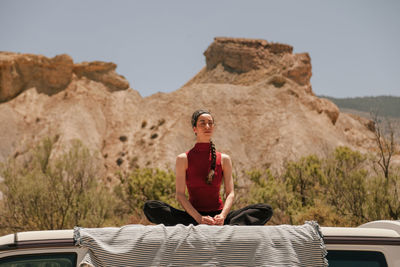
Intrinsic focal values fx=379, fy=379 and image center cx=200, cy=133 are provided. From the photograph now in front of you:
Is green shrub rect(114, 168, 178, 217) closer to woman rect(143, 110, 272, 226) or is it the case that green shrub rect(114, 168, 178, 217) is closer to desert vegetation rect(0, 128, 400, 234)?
desert vegetation rect(0, 128, 400, 234)

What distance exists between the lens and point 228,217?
10.0ft

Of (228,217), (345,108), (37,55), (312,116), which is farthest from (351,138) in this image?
(345,108)

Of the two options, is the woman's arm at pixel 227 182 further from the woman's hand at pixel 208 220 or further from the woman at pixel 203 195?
the woman's hand at pixel 208 220

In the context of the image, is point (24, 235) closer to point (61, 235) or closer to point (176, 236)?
point (61, 235)

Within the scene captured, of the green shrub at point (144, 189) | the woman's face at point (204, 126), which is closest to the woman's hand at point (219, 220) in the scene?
the woman's face at point (204, 126)

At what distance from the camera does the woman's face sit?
3.33 meters

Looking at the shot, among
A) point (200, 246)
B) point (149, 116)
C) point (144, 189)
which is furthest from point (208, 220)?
point (149, 116)

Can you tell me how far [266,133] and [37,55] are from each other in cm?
2636

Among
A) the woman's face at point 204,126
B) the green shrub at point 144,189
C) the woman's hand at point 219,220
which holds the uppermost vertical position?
the woman's face at point 204,126

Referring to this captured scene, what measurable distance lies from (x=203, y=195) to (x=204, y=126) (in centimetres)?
61

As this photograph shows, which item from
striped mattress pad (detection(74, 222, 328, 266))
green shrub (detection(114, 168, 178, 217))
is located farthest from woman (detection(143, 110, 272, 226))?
green shrub (detection(114, 168, 178, 217))

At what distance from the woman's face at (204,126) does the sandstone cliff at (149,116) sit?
103 feet

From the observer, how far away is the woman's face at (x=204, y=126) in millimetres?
3332

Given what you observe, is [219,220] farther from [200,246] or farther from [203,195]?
[200,246]
